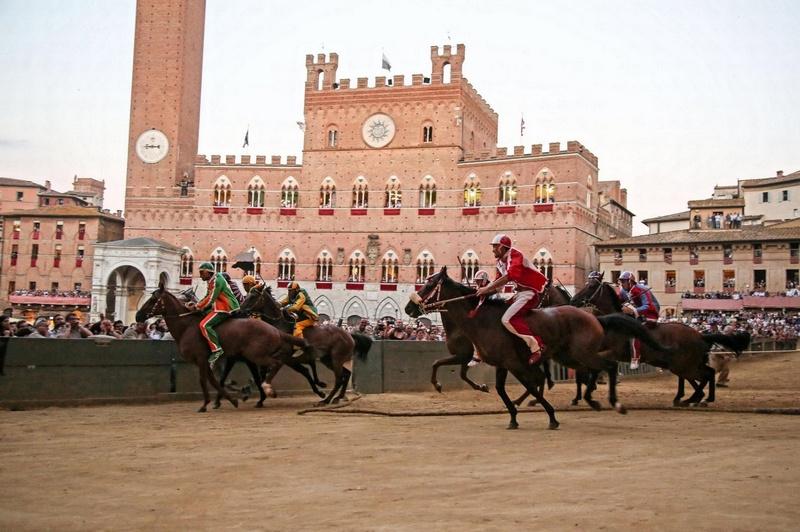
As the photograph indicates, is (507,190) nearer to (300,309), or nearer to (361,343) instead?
(361,343)

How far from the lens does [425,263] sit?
177 ft

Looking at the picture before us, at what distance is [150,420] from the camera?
11922 mm

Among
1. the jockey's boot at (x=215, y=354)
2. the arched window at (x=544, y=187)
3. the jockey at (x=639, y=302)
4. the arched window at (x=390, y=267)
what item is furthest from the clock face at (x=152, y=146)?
the jockey at (x=639, y=302)

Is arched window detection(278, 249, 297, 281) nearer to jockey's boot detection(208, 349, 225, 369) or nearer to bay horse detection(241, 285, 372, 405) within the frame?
bay horse detection(241, 285, 372, 405)

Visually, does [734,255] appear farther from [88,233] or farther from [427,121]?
[88,233]

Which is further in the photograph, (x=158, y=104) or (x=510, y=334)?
(x=158, y=104)

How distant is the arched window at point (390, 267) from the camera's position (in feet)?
178

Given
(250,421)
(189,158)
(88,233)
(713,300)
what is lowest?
(250,421)

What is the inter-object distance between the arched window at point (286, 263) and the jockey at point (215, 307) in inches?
1636

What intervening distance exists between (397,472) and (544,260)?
4411 centimetres

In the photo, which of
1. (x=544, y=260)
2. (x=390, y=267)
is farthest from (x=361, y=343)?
(x=390, y=267)

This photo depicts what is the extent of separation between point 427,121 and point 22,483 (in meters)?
50.0

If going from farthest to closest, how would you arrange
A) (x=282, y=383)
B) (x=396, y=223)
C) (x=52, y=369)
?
(x=396, y=223), (x=282, y=383), (x=52, y=369)

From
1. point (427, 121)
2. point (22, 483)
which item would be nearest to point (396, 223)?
point (427, 121)
